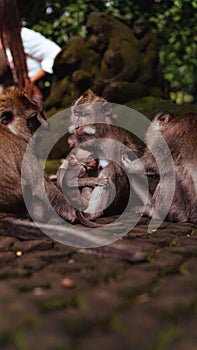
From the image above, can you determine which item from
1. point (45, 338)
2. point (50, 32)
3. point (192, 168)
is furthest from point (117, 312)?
point (50, 32)

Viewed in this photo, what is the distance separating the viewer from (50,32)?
11938mm

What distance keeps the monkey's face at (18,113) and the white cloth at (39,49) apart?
6411 mm

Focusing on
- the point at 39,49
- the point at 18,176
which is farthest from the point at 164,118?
the point at 39,49

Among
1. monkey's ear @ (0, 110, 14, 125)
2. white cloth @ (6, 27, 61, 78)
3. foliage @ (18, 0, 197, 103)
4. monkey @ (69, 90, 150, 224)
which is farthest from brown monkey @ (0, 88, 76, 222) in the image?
foliage @ (18, 0, 197, 103)

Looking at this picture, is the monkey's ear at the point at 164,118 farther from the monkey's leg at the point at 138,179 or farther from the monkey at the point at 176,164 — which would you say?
the monkey's leg at the point at 138,179

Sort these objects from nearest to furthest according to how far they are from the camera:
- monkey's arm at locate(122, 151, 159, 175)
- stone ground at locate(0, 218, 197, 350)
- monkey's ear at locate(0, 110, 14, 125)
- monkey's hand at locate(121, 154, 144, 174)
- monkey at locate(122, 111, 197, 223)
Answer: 1. stone ground at locate(0, 218, 197, 350)
2. monkey at locate(122, 111, 197, 223)
3. monkey's ear at locate(0, 110, 14, 125)
4. monkey's arm at locate(122, 151, 159, 175)
5. monkey's hand at locate(121, 154, 144, 174)

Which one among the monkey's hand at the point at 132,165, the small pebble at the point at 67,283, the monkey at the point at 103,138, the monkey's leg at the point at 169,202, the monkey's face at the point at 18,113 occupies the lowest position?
the monkey's leg at the point at 169,202

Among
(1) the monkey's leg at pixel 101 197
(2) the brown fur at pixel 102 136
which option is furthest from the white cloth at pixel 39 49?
(1) the monkey's leg at pixel 101 197

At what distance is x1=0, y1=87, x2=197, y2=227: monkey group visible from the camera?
160 inches

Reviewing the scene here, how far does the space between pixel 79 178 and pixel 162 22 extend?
8.67 meters

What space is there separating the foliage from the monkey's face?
762 centimetres

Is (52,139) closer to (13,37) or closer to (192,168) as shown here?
(13,37)

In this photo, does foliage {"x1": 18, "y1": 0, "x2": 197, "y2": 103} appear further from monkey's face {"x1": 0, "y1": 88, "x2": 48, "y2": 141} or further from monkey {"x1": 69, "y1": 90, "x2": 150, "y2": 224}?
monkey's face {"x1": 0, "y1": 88, "x2": 48, "y2": 141}

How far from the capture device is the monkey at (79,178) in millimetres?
4777
